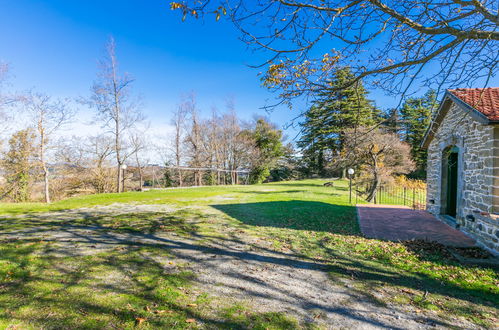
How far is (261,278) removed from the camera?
3461 millimetres

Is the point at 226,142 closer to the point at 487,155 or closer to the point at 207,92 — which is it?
the point at 207,92

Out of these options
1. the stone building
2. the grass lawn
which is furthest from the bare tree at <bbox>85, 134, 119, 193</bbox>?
the stone building

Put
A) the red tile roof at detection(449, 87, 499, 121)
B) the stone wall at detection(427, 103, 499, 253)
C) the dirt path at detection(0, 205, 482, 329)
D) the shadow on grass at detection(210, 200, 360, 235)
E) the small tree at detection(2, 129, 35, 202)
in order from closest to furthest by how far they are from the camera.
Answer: the dirt path at detection(0, 205, 482, 329)
the stone wall at detection(427, 103, 499, 253)
the red tile roof at detection(449, 87, 499, 121)
the shadow on grass at detection(210, 200, 360, 235)
the small tree at detection(2, 129, 35, 202)

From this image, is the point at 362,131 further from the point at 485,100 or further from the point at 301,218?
the point at 301,218

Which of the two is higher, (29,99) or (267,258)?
(29,99)

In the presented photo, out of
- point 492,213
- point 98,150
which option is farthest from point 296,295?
point 98,150

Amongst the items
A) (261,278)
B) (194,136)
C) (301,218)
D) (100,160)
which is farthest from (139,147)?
(261,278)

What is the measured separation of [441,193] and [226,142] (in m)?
22.0

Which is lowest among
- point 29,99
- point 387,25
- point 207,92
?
point 387,25

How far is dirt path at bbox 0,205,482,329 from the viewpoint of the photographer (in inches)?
102

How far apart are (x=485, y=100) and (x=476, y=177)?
2199 millimetres

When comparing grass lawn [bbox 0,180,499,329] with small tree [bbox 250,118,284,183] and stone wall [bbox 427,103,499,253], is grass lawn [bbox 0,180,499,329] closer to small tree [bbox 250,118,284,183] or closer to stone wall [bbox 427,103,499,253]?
stone wall [bbox 427,103,499,253]

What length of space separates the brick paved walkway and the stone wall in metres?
0.36

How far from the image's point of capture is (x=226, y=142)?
91.3 feet
